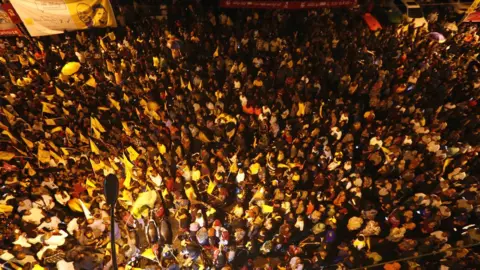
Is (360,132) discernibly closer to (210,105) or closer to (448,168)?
(448,168)

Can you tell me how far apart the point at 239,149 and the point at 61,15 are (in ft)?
25.1

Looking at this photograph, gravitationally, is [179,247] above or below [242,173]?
below

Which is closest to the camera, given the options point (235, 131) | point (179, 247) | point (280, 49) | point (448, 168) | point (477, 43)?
point (179, 247)

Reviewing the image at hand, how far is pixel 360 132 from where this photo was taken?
887 cm

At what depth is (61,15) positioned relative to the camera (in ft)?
36.0

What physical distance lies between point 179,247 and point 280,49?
708 cm

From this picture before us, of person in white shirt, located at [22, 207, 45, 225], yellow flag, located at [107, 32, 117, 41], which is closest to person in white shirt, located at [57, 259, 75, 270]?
person in white shirt, located at [22, 207, 45, 225]

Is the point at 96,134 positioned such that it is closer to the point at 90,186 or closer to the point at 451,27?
the point at 90,186

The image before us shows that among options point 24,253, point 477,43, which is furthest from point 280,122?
point 477,43

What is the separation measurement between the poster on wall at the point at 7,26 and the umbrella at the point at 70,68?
10.8 feet

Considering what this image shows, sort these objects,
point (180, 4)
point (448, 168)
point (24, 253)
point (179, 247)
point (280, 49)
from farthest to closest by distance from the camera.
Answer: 1. point (180, 4)
2. point (280, 49)
3. point (448, 168)
4. point (179, 247)
5. point (24, 253)

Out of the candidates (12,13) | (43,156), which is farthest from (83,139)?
(12,13)

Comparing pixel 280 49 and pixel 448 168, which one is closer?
A: pixel 448 168

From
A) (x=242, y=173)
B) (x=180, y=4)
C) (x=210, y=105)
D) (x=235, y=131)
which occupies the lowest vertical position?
(x=242, y=173)
